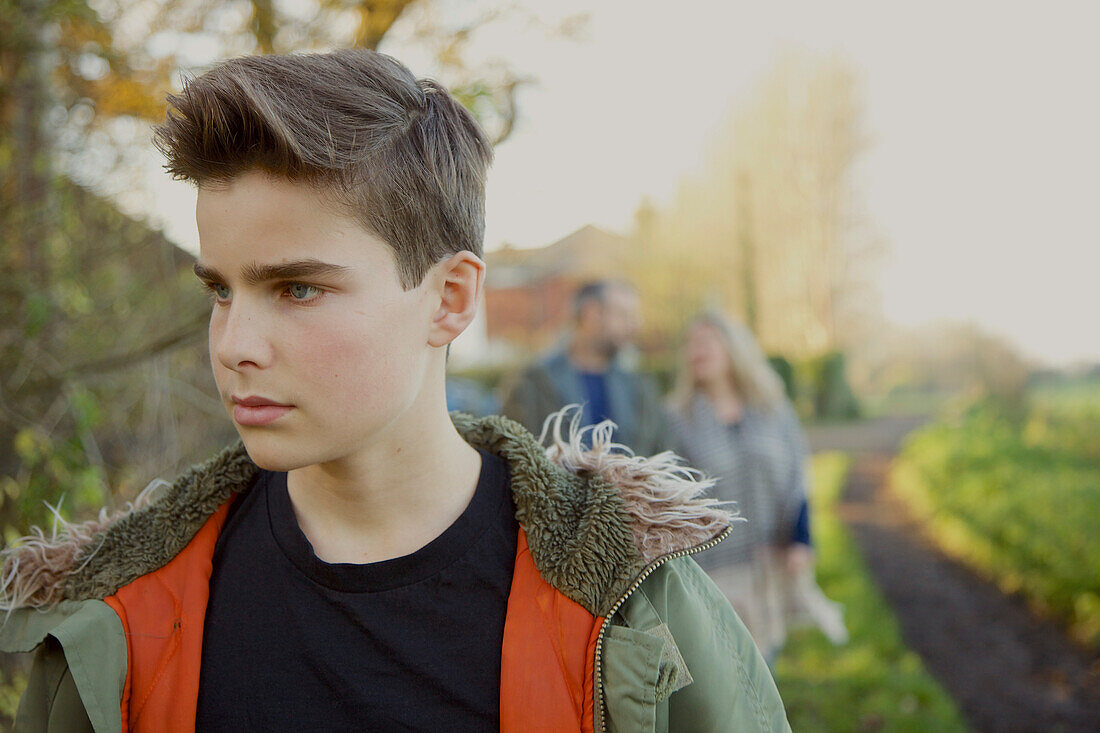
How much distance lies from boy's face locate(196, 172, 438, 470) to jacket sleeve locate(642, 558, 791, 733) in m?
0.64

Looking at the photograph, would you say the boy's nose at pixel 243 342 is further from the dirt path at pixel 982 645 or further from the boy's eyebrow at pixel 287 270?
the dirt path at pixel 982 645

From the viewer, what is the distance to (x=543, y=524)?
1525mm

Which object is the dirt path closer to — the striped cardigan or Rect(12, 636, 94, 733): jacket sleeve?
the striped cardigan

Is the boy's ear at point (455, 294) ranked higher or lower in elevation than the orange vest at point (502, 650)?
higher

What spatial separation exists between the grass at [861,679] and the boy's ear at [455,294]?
12.3 ft

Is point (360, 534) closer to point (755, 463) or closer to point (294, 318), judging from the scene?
point (294, 318)

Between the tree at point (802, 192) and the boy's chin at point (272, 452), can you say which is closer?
the boy's chin at point (272, 452)

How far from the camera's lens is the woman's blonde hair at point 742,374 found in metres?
4.60

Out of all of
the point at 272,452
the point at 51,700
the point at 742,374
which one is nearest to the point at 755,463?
the point at 742,374

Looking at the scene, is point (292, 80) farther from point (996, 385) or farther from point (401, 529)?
point (996, 385)

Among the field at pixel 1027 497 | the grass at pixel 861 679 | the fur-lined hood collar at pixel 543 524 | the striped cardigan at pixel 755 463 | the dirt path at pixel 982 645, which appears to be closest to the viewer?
the fur-lined hood collar at pixel 543 524

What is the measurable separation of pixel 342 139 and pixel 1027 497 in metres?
7.83

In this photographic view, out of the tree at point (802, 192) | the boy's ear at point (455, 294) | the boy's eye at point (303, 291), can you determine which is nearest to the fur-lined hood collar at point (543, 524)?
the boy's ear at point (455, 294)

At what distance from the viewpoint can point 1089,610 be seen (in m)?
5.52
